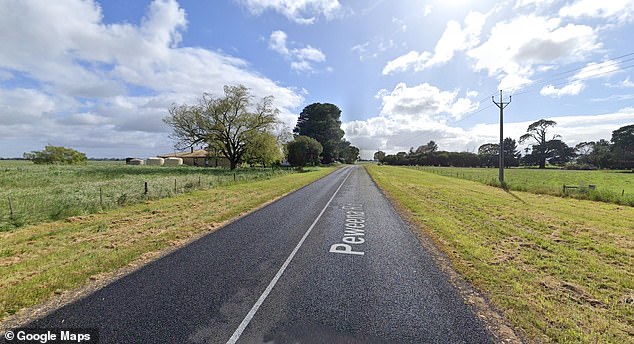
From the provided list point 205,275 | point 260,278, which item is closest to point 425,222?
point 260,278

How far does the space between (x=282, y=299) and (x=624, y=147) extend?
125m

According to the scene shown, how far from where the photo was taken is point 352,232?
26.2 ft

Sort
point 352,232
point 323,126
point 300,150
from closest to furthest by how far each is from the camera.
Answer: point 352,232 < point 300,150 < point 323,126

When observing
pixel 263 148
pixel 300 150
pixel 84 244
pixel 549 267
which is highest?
pixel 300 150

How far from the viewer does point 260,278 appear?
4719 mm

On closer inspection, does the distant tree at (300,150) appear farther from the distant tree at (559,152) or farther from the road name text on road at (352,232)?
the distant tree at (559,152)

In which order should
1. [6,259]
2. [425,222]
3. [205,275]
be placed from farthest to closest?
[425,222]
[6,259]
[205,275]

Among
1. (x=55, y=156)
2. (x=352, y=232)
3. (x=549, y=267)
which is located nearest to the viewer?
(x=549, y=267)

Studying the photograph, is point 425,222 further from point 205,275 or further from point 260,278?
point 205,275

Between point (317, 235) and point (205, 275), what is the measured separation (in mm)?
3460

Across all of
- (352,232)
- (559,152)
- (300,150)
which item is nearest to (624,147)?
(559,152)

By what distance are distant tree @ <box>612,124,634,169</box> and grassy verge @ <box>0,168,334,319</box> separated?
113 meters

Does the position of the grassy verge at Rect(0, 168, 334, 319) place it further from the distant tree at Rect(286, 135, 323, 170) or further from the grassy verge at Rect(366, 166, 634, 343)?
the distant tree at Rect(286, 135, 323, 170)

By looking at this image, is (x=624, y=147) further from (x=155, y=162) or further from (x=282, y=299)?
(x=155, y=162)
